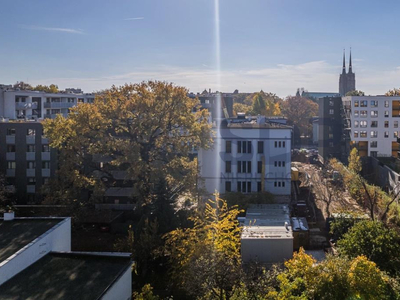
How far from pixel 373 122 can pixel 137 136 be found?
3549 centimetres

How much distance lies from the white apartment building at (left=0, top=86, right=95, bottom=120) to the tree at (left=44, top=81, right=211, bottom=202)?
2392 centimetres

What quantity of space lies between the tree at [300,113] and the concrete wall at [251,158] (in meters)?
47.2

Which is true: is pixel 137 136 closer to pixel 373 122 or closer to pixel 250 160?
pixel 250 160

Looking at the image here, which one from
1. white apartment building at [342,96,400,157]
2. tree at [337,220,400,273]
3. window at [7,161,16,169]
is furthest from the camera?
white apartment building at [342,96,400,157]

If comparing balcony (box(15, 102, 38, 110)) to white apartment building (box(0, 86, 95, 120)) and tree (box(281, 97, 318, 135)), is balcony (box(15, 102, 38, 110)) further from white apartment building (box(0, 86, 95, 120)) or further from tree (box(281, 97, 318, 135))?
tree (box(281, 97, 318, 135))

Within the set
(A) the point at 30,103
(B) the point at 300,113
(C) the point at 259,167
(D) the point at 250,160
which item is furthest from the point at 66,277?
(B) the point at 300,113

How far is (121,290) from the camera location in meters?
13.7

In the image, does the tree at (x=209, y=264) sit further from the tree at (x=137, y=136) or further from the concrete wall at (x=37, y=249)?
the tree at (x=137, y=136)

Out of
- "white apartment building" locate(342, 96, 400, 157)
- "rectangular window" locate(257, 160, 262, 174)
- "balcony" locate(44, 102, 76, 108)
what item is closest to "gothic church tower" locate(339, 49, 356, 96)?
"white apartment building" locate(342, 96, 400, 157)

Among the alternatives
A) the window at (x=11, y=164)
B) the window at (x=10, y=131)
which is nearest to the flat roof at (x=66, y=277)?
the window at (x=11, y=164)

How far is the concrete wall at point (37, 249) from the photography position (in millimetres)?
13336

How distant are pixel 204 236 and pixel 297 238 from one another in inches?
345

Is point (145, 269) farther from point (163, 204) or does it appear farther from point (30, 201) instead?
point (30, 201)

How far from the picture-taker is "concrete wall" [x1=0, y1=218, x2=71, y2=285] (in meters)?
13.3
